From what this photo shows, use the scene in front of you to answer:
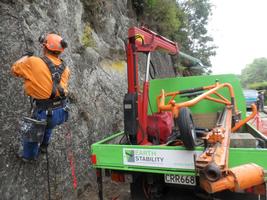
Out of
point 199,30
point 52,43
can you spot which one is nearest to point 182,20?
point 199,30

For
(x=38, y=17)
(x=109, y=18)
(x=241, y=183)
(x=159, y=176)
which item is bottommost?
(x=159, y=176)

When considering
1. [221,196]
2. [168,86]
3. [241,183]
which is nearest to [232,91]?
[168,86]

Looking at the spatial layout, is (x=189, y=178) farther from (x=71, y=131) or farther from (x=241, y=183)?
(x=71, y=131)

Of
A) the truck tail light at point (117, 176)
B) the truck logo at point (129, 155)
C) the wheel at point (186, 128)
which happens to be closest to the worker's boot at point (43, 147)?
the truck tail light at point (117, 176)

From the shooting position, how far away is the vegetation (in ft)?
44.0

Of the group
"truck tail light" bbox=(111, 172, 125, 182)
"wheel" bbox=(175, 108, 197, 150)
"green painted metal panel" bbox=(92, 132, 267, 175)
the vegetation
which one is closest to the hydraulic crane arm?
"green painted metal panel" bbox=(92, 132, 267, 175)

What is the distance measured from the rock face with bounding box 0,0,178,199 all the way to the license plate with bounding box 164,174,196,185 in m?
2.01

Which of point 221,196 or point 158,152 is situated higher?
point 158,152

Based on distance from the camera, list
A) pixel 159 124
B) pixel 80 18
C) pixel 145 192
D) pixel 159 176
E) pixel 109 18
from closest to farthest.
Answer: pixel 159 176 < pixel 145 192 < pixel 159 124 < pixel 80 18 < pixel 109 18

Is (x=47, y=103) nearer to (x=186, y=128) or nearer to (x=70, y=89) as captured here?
(x=70, y=89)

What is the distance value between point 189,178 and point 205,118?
9.01ft

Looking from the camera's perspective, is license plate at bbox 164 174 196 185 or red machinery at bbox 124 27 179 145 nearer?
license plate at bbox 164 174 196 185

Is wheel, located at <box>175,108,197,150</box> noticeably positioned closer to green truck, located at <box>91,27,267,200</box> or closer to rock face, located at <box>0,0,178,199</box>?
green truck, located at <box>91,27,267,200</box>

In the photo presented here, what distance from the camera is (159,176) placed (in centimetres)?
407
